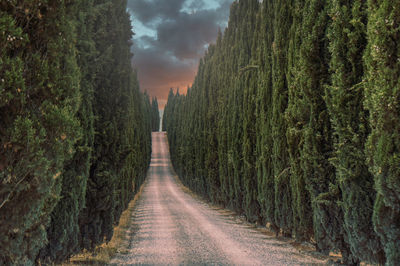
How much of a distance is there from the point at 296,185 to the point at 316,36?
11.7 ft

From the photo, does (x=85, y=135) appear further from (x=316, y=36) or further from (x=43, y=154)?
(x=316, y=36)

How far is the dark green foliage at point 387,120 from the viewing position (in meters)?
4.29

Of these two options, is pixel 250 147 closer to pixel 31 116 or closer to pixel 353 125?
pixel 353 125

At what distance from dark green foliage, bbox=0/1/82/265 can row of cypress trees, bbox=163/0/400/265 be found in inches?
172

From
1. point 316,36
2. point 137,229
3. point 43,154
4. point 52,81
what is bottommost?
point 137,229

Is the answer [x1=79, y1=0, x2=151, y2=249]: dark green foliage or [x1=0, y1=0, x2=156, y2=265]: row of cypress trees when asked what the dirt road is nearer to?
[x1=79, y1=0, x2=151, y2=249]: dark green foliage

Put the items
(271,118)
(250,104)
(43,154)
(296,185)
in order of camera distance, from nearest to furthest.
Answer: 1. (43,154)
2. (296,185)
3. (271,118)
4. (250,104)

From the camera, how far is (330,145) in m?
6.45

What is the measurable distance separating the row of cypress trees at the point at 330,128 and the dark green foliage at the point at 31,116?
14.4 ft

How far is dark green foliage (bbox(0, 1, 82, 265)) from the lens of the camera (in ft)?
11.1

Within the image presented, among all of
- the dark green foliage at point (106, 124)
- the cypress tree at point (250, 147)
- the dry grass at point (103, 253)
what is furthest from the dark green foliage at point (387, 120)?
Answer: the cypress tree at point (250, 147)

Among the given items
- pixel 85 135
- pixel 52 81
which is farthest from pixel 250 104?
pixel 52 81

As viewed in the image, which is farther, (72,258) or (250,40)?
(250,40)

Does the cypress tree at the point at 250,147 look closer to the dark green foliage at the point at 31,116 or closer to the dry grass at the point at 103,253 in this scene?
the dry grass at the point at 103,253
